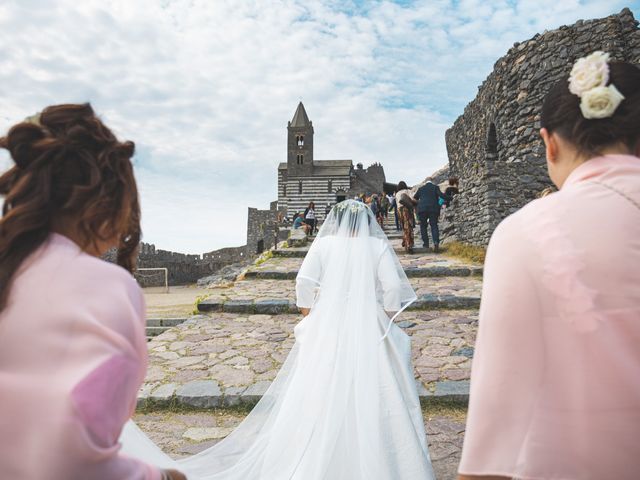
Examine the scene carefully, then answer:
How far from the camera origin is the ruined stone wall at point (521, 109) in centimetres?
1087

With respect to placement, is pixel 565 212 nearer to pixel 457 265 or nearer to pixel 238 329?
pixel 238 329

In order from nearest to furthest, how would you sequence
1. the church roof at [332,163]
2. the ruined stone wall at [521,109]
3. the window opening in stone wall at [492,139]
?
the ruined stone wall at [521,109], the window opening in stone wall at [492,139], the church roof at [332,163]

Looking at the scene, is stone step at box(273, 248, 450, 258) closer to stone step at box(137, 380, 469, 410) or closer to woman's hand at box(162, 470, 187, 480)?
stone step at box(137, 380, 469, 410)

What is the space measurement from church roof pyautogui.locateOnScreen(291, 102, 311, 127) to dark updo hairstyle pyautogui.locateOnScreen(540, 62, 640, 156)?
45064 mm

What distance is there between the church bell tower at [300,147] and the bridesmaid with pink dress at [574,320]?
137 feet

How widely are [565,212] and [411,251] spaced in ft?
39.9

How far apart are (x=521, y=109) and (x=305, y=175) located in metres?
30.7

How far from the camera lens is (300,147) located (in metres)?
44.2

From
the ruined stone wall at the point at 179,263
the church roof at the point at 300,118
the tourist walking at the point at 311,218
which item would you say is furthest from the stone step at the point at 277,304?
the church roof at the point at 300,118

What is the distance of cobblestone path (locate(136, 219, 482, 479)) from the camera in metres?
Result: 3.78

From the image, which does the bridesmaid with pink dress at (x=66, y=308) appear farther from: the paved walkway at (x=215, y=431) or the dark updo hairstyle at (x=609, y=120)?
the paved walkway at (x=215, y=431)

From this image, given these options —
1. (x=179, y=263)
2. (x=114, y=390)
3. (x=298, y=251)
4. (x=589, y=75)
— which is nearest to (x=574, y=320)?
(x=589, y=75)

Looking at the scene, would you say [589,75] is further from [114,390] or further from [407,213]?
[407,213]

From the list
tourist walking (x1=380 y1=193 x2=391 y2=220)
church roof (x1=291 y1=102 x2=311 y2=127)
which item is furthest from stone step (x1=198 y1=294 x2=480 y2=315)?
church roof (x1=291 y1=102 x2=311 y2=127)
